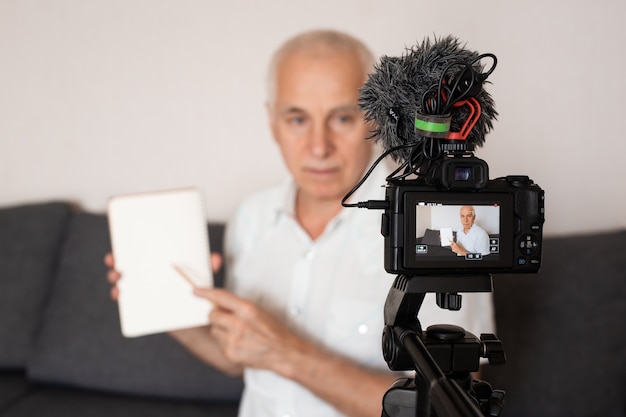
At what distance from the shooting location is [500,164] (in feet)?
6.70

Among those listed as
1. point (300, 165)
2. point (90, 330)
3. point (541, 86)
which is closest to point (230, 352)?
point (300, 165)

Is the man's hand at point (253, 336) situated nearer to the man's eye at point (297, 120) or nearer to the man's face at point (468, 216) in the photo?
the man's eye at point (297, 120)

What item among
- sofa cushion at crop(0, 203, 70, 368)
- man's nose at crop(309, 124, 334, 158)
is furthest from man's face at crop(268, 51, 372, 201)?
sofa cushion at crop(0, 203, 70, 368)

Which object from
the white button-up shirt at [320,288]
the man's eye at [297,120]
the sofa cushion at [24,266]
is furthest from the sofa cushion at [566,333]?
the sofa cushion at [24,266]

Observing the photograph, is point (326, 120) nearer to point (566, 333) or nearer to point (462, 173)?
point (566, 333)

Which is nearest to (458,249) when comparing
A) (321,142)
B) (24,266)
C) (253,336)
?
(253,336)

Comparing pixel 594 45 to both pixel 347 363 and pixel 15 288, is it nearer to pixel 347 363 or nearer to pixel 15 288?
pixel 347 363

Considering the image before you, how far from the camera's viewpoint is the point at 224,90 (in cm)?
216

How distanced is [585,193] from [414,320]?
4.94ft

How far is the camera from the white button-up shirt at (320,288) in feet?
4.87

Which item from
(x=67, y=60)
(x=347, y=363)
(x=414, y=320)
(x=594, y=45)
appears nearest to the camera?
(x=414, y=320)

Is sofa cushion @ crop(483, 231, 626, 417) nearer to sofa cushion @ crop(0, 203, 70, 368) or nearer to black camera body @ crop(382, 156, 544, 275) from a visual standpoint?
black camera body @ crop(382, 156, 544, 275)

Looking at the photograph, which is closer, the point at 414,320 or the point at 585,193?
the point at 414,320

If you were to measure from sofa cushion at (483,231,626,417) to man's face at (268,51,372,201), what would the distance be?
1.75 ft
